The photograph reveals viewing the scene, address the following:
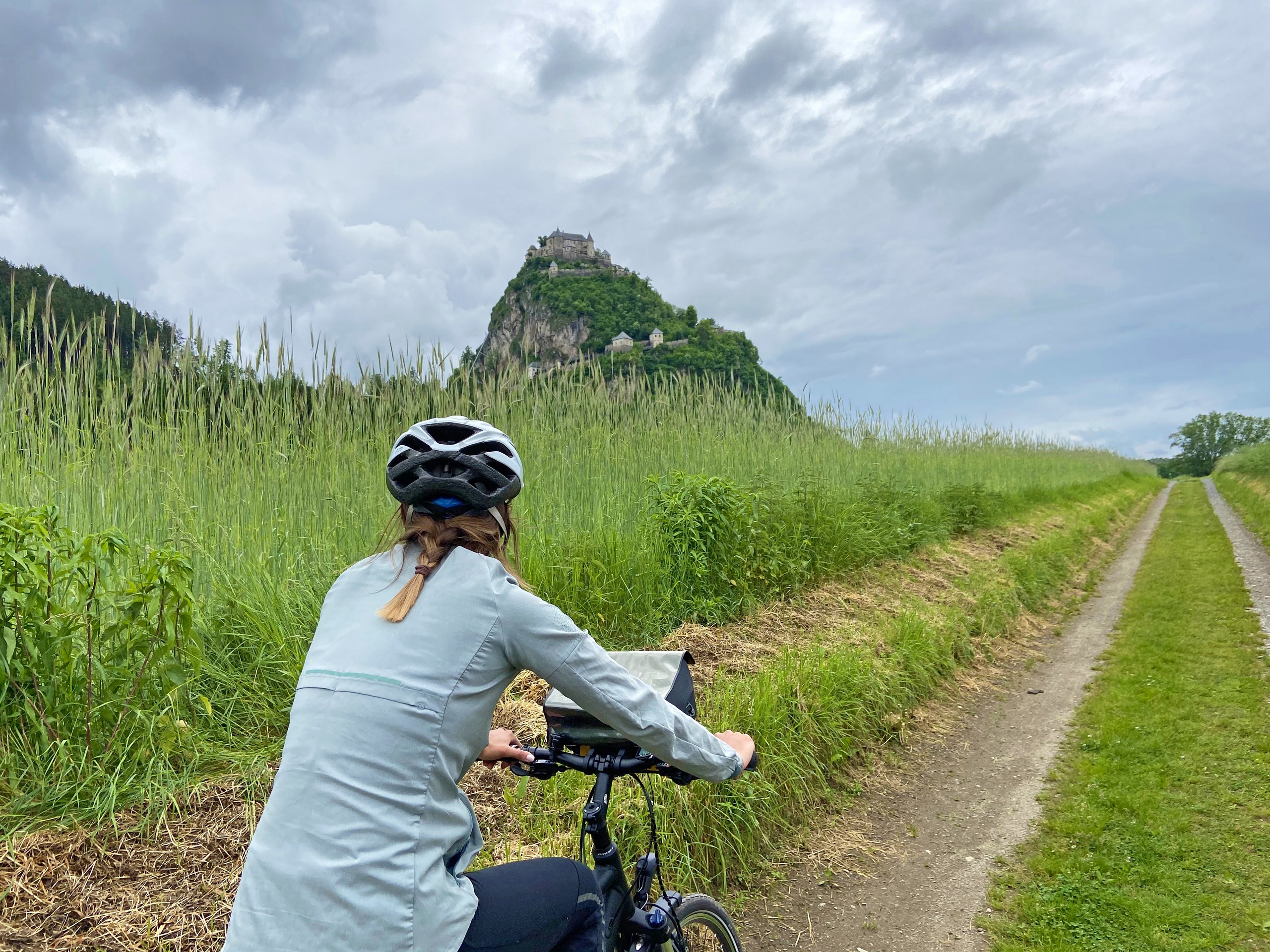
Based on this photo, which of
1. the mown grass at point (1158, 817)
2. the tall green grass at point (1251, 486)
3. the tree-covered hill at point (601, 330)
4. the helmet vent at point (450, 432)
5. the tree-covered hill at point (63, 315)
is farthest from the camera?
the tall green grass at point (1251, 486)

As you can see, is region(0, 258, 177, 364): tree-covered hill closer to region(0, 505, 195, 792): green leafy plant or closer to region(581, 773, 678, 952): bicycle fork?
region(0, 505, 195, 792): green leafy plant

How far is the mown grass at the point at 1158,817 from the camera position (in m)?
3.64

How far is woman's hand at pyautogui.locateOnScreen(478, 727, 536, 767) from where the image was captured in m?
1.87

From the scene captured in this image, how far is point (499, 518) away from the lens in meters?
1.71

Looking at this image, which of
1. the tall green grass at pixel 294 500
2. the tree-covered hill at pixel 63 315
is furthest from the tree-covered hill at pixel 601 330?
the tree-covered hill at pixel 63 315

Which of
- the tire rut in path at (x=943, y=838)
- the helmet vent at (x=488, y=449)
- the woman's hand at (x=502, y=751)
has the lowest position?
the tire rut in path at (x=943, y=838)

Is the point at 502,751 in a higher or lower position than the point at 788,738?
higher

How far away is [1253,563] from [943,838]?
12.5m

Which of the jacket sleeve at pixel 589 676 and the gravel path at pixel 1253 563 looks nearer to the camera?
the jacket sleeve at pixel 589 676

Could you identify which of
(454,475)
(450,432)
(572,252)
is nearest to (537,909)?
(454,475)

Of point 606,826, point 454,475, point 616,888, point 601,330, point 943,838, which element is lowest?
point 943,838

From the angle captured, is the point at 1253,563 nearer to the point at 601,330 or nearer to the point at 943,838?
the point at 943,838

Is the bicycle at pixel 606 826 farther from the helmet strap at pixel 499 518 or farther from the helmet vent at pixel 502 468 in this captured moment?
the helmet vent at pixel 502 468

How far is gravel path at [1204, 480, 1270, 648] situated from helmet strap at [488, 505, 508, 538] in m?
9.19
